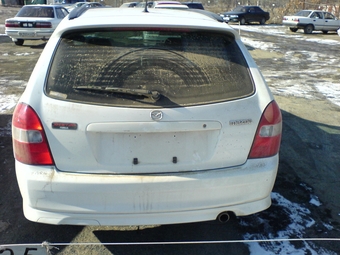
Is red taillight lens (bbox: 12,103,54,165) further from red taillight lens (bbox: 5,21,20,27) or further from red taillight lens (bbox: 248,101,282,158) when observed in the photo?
red taillight lens (bbox: 5,21,20,27)

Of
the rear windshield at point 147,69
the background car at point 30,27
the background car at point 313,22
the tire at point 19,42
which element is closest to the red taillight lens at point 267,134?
the rear windshield at point 147,69

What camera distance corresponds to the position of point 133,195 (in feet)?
8.02

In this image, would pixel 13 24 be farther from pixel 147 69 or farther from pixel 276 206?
pixel 276 206

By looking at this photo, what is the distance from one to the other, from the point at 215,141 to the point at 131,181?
0.66 meters

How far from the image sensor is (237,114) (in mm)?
2508

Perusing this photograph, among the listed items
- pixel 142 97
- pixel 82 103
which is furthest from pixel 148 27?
pixel 82 103

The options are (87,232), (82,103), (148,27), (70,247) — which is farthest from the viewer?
(87,232)

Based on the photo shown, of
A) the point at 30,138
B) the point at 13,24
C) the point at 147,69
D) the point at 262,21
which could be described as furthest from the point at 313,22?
the point at 30,138

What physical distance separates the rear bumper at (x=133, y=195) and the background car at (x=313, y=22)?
2563cm

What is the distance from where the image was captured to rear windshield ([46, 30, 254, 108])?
2445 millimetres

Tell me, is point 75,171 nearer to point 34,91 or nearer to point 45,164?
point 45,164

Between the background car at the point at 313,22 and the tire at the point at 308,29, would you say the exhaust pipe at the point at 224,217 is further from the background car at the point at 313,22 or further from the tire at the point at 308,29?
the tire at the point at 308,29

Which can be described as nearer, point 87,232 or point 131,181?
point 131,181

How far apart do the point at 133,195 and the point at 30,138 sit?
32.2 inches
